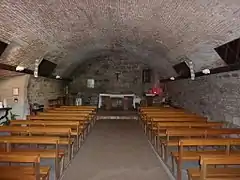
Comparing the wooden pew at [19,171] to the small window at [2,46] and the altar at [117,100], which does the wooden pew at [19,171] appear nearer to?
the small window at [2,46]

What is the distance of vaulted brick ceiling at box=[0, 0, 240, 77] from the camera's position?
5.37 metres

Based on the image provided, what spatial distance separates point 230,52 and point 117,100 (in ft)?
38.6

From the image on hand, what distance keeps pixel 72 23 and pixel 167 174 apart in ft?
15.7

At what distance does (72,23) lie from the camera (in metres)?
7.56

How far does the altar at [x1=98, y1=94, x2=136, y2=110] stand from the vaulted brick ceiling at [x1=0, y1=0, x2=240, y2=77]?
7.59 metres

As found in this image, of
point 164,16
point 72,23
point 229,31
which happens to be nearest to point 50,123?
point 72,23

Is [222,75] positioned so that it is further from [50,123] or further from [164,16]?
[50,123]

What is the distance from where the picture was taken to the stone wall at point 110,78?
19031 mm

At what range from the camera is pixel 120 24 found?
27.5 ft

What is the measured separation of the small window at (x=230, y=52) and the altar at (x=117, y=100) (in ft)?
34.6

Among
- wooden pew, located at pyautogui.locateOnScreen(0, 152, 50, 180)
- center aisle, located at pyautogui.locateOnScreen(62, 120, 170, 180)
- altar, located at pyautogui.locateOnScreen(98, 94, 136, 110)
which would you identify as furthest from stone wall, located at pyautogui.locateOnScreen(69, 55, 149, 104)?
wooden pew, located at pyautogui.locateOnScreen(0, 152, 50, 180)

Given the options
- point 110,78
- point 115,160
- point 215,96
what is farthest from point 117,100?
point 115,160

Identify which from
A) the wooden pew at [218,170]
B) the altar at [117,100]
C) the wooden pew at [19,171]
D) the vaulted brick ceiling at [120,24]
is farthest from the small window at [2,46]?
the altar at [117,100]

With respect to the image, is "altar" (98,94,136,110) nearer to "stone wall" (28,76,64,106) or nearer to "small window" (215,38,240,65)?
"stone wall" (28,76,64,106)
